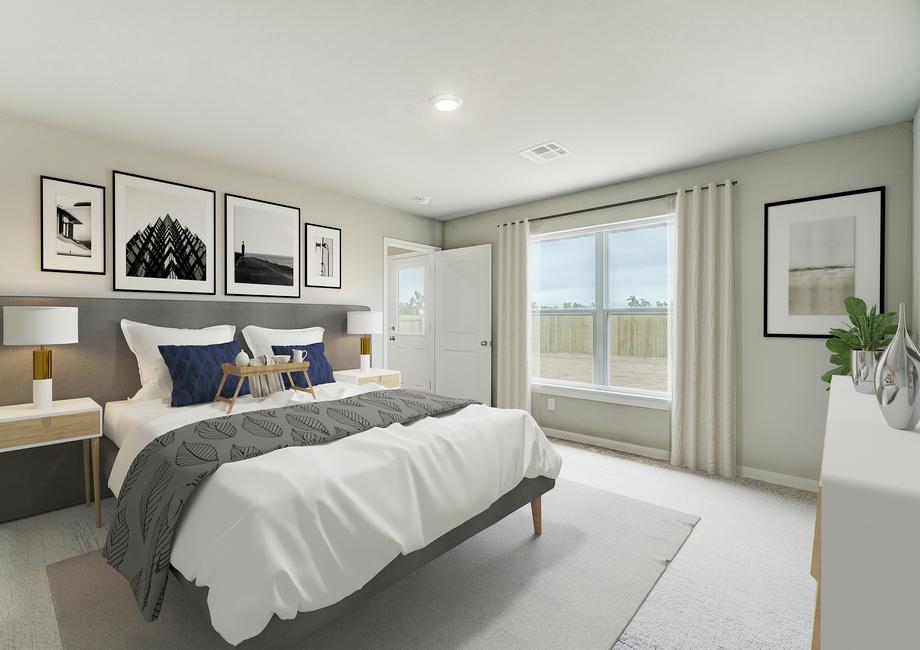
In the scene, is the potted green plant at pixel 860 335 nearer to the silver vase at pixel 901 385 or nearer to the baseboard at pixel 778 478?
the baseboard at pixel 778 478

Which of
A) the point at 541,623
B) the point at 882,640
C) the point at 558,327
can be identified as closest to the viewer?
the point at 882,640

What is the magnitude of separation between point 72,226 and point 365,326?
7.48 feet

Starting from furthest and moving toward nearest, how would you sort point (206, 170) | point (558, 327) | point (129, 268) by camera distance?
point (558, 327), point (206, 170), point (129, 268)

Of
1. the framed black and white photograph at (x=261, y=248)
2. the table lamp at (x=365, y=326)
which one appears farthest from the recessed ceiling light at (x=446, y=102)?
the table lamp at (x=365, y=326)

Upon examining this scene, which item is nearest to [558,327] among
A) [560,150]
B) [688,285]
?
[688,285]

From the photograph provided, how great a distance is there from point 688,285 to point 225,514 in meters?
3.67

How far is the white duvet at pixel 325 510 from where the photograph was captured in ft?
4.39

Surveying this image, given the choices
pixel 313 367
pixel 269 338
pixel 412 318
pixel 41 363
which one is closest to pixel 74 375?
pixel 41 363

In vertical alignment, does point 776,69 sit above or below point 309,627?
above

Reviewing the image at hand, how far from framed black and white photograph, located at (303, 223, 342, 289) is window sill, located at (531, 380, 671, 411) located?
7.94 feet

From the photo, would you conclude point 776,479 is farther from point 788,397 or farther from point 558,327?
point 558,327

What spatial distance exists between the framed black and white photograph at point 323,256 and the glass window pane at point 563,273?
2066 millimetres

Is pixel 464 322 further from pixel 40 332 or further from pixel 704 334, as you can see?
pixel 40 332

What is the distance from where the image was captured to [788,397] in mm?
3355
